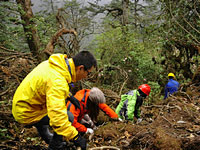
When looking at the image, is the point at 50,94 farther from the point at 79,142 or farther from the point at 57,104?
the point at 79,142

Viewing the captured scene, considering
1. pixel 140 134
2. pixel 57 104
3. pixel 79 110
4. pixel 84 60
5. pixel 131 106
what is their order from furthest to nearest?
pixel 131 106
pixel 79 110
pixel 140 134
pixel 84 60
pixel 57 104

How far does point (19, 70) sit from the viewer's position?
4883 millimetres

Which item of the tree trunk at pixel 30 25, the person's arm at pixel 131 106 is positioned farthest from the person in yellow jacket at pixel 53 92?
the tree trunk at pixel 30 25

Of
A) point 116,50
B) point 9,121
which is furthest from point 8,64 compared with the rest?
point 116,50

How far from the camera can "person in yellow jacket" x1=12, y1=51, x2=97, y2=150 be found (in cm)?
187

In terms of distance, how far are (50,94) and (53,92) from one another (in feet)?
0.13

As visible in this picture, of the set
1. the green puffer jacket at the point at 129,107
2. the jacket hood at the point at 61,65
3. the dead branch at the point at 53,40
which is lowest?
the green puffer jacket at the point at 129,107

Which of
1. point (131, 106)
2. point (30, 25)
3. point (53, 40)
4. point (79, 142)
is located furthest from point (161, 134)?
point (30, 25)

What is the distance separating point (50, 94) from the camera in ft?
6.07

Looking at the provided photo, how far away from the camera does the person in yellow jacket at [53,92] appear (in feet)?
6.13

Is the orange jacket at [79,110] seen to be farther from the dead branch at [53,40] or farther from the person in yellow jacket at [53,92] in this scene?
the dead branch at [53,40]

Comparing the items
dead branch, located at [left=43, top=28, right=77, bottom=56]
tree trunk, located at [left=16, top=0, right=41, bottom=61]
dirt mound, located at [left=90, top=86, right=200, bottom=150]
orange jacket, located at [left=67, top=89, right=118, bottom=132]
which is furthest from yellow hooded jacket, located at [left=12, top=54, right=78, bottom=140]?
tree trunk, located at [left=16, top=0, right=41, bottom=61]

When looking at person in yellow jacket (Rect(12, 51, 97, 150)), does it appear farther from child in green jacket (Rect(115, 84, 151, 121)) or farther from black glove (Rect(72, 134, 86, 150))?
child in green jacket (Rect(115, 84, 151, 121))

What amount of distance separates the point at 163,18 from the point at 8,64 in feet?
24.7
